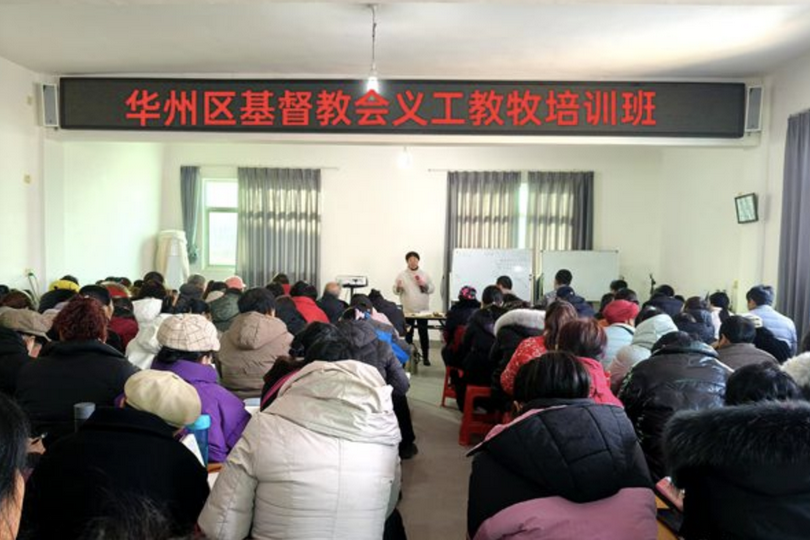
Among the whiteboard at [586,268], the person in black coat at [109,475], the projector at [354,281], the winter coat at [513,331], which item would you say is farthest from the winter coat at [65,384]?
the whiteboard at [586,268]

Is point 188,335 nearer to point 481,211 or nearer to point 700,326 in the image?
point 700,326

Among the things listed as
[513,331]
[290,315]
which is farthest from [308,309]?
[513,331]

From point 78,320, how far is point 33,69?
13.3 ft

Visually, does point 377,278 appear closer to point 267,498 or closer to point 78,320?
point 78,320

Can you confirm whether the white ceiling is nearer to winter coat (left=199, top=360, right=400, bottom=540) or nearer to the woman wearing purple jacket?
the woman wearing purple jacket

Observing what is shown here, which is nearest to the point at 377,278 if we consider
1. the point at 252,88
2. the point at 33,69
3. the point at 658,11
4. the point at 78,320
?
the point at 252,88

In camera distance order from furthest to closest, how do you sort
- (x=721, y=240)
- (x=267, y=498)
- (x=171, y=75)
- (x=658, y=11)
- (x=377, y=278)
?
1. (x=377, y=278)
2. (x=721, y=240)
3. (x=171, y=75)
4. (x=658, y=11)
5. (x=267, y=498)

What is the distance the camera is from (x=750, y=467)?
49.2 inches

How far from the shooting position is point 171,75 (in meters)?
5.09

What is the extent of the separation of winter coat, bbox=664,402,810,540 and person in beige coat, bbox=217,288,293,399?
225 centimetres

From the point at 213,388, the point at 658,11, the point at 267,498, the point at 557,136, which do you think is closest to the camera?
the point at 267,498

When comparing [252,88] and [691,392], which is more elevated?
[252,88]

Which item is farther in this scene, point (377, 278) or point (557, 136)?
point (377, 278)

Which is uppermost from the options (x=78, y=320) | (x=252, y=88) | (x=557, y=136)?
(x=252, y=88)
